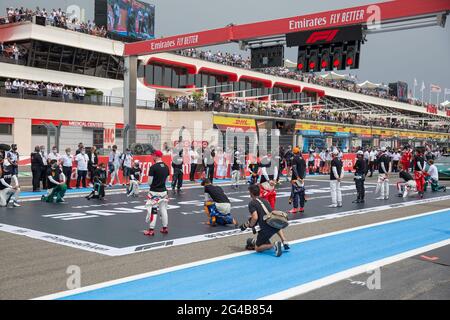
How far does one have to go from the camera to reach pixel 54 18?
3606 cm

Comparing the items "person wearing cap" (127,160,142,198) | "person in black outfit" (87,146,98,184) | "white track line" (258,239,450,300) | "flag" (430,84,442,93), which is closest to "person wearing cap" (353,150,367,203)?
"white track line" (258,239,450,300)

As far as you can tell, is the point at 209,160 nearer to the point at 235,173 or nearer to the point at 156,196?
the point at 235,173

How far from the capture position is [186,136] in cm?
2762

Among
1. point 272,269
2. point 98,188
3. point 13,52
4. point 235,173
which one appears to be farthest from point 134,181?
point 13,52

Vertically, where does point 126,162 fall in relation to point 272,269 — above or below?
above

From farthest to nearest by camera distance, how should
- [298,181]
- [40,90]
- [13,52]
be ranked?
1. [13,52]
2. [40,90]
3. [298,181]

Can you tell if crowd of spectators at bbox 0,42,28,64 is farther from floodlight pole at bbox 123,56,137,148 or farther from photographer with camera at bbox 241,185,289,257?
photographer with camera at bbox 241,185,289,257

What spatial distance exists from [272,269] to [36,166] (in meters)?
13.2

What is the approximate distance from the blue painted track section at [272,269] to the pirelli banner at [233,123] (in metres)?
27.0

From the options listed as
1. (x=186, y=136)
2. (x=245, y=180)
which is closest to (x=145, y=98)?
(x=186, y=136)

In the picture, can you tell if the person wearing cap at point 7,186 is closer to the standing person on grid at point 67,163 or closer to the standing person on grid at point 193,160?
the standing person on grid at point 67,163

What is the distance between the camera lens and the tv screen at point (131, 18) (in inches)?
1641

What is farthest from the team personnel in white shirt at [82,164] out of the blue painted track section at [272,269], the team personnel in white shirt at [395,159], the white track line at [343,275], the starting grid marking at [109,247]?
the team personnel in white shirt at [395,159]

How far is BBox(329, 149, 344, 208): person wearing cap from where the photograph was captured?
15.2m
